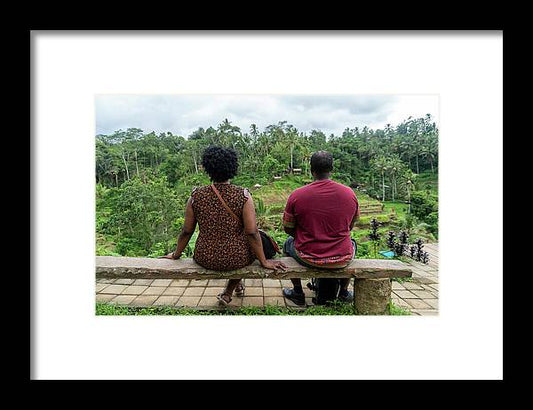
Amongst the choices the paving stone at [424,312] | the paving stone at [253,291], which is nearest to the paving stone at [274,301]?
the paving stone at [253,291]

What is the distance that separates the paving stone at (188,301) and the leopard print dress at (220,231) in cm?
66

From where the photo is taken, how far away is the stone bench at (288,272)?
230 centimetres

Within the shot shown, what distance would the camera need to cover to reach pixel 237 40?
2219 mm

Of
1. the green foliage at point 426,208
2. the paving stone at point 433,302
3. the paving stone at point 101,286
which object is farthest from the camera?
the green foliage at point 426,208

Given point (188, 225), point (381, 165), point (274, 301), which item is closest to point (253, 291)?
point (274, 301)

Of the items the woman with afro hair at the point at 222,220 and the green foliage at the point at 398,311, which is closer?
the woman with afro hair at the point at 222,220

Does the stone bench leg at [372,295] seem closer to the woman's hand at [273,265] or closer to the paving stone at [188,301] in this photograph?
the woman's hand at [273,265]

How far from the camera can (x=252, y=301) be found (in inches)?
112

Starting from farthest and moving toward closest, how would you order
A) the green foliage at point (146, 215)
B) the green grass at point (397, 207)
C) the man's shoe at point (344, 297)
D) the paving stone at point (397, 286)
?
the green grass at point (397, 207) < the green foliage at point (146, 215) < the paving stone at point (397, 286) < the man's shoe at point (344, 297)

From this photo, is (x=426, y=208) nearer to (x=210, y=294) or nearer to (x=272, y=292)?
(x=272, y=292)

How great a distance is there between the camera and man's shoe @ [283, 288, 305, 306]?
2781 mm

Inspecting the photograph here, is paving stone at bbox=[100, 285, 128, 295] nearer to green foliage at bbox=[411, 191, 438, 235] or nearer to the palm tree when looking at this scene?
green foliage at bbox=[411, 191, 438, 235]

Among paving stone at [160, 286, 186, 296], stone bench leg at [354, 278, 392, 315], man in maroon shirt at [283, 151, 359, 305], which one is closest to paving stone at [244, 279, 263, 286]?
paving stone at [160, 286, 186, 296]
